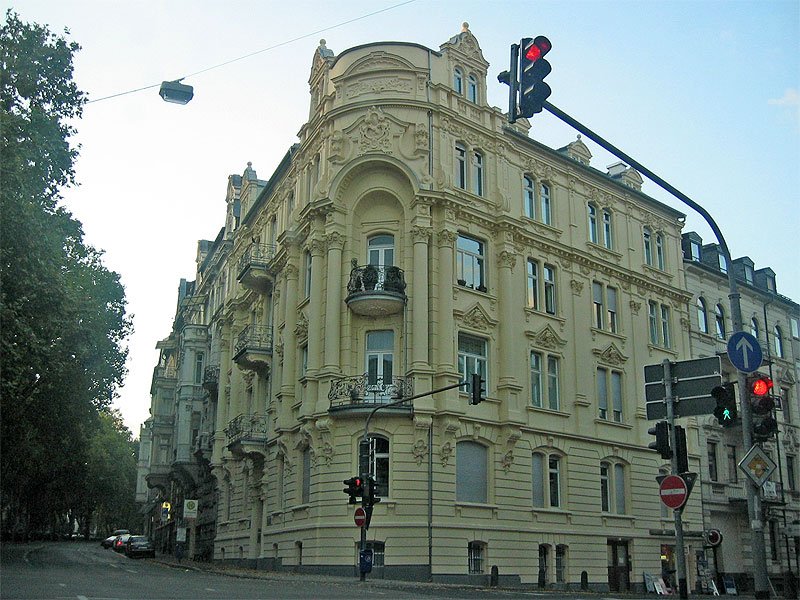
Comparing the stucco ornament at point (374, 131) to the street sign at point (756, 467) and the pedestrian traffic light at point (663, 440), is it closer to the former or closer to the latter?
the pedestrian traffic light at point (663, 440)

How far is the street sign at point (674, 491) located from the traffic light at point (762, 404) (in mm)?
1582

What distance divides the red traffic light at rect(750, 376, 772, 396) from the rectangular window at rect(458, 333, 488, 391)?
1744 cm

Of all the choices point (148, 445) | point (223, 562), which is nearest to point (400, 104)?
point (223, 562)

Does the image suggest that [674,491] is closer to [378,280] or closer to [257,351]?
[378,280]

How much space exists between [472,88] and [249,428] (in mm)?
18314

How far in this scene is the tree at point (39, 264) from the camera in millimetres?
23500

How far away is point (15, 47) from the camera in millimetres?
26562

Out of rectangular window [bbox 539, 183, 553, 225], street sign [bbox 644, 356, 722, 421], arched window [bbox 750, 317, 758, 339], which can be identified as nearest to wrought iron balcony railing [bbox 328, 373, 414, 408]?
rectangular window [bbox 539, 183, 553, 225]

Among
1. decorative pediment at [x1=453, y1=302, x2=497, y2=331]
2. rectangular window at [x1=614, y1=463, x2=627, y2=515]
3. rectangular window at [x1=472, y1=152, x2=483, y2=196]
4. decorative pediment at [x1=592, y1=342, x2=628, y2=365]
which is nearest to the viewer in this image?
decorative pediment at [x1=453, y1=302, x2=497, y2=331]

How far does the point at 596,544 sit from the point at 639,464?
4692 mm

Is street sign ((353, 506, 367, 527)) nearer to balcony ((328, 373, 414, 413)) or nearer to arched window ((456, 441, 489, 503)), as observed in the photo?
balcony ((328, 373, 414, 413))

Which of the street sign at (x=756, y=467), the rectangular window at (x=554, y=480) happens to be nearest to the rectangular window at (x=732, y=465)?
the rectangular window at (x=554, y=480)

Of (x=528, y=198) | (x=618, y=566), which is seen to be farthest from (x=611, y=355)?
(x=618, y=566)

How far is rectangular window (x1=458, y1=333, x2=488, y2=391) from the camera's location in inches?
1240
